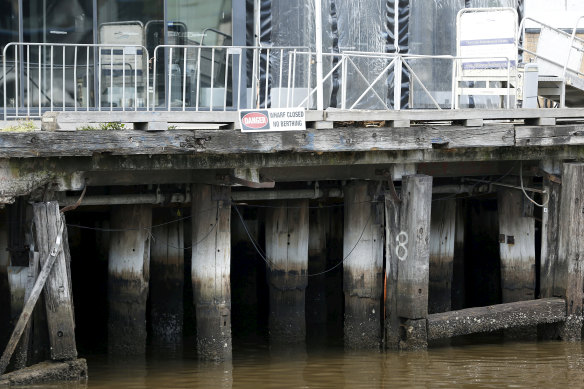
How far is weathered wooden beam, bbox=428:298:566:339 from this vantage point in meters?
15.5

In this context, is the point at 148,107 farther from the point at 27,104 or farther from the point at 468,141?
the point at 468,141

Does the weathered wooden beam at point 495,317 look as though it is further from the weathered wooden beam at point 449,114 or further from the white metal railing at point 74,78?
the white metal railing at point 74,78

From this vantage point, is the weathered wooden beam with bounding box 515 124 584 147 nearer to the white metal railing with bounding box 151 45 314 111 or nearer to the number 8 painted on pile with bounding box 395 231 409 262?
the number 8 painted on pile with bounding box 395 231 409 262

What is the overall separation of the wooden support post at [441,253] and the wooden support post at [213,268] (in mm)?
4025

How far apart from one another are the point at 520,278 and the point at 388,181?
289 cm

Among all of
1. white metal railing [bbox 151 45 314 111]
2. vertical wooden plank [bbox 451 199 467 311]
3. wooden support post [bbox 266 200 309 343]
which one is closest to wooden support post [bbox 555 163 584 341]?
vertical wooden plank [bbox 451 199 467 311]

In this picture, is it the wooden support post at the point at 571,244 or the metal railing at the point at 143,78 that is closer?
the metal railing at the point at 143,78

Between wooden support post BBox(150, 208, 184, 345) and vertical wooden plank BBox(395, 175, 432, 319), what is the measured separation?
125 inches

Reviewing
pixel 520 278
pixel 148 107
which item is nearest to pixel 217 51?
pixel 148 107

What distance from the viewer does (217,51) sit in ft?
53.8

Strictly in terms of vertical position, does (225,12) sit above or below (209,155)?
above

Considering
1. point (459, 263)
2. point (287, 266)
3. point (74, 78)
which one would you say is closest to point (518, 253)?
point (459, 263)

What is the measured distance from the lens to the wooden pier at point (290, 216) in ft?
44.1

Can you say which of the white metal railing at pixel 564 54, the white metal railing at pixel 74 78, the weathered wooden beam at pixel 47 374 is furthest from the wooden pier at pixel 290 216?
the white metal railing at pixel 564 54
